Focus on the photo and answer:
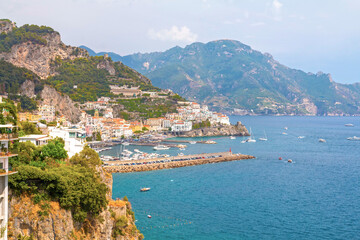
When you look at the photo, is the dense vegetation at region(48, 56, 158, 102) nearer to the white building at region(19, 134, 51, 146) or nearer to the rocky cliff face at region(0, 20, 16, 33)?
the rocky cliff face at region(0, 20, 16, 33)

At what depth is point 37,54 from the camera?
370 ft

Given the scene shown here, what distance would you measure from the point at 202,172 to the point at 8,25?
89.1 m

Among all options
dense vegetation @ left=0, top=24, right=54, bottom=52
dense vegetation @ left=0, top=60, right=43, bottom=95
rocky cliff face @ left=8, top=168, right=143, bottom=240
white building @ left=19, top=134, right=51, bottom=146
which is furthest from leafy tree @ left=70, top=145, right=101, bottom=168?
dense vegetation @ left=0, top=24, right=54, bottom=52

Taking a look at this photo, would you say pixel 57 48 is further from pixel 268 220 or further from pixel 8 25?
pixel 268 220

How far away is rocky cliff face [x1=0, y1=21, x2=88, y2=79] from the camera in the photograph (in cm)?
10756

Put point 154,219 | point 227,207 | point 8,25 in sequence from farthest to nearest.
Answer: point 8,25, point 227,207, point 154,219

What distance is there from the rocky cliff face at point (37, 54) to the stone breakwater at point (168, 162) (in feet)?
224

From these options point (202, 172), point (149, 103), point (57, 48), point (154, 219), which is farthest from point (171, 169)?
point (57, 48)

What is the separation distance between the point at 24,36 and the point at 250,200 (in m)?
95.4

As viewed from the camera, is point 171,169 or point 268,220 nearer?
point 268,220

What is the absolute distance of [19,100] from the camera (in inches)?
2808

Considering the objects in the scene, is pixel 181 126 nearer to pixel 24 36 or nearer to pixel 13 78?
pixel 13 78

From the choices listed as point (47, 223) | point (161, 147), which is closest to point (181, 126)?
point (161, 147)

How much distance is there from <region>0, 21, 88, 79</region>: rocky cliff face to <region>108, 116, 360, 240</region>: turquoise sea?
244 ft
